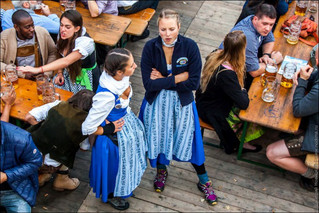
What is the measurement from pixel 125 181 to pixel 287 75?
6.32 feet

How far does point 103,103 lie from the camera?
3.01 m

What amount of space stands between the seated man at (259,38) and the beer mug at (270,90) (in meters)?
0.25

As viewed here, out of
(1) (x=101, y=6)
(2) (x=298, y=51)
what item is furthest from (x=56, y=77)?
(2) (x=298, y=51)

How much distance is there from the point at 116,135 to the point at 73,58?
3.41 ft

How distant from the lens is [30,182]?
339cm

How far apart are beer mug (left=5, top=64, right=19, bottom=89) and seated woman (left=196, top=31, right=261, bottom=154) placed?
1.75 meters

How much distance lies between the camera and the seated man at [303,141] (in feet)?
12.0

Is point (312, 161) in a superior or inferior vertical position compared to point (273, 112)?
inferior

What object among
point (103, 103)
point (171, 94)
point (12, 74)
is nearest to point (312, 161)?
point (171, 94)

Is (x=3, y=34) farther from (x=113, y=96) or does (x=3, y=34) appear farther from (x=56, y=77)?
(x=113, y=96)

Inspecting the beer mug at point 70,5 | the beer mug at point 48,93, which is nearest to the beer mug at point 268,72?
the beer mug at point 48,93

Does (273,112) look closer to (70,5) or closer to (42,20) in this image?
(42,20)

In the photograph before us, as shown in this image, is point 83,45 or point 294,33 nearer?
point 83,45

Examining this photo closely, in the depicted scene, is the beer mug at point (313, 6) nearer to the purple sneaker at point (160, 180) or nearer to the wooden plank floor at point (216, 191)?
the wooden plank floor at point (216, 191)
